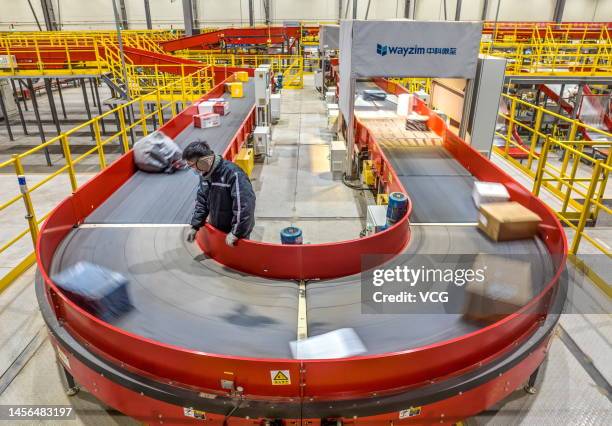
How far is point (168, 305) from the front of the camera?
343 centimetres

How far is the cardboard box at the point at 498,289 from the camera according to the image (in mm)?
3327

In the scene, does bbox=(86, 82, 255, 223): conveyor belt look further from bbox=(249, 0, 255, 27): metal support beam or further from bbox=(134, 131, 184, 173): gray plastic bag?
bbox=(249, 0, 255, 27): metal support beam

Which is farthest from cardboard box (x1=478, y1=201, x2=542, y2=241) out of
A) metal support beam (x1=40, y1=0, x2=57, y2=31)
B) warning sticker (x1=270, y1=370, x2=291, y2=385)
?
metal support beam (x1=40, y1=0, x2=57, y2=31)

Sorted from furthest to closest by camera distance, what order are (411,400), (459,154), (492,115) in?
(492,115)
(459,154)
(411,400)

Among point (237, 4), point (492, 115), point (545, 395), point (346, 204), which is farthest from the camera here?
point (237, 4)

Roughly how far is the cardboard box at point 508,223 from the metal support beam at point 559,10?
111 feet

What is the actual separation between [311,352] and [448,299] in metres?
1.32

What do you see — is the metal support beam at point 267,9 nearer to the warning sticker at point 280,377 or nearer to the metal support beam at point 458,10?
the metal support beam at point 458,10

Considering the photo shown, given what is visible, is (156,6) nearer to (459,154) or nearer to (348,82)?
(348,82)

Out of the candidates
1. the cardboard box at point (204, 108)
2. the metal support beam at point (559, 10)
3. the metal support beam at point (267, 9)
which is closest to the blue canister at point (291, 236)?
the cardboard box at point (204, 108)

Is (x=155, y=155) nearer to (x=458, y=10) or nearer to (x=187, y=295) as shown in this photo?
(x=187, y=295)

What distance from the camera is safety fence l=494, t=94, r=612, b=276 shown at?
5.66m

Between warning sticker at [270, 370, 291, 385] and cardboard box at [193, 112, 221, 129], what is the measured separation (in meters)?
7.32

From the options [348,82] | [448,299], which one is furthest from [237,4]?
[448,299]
